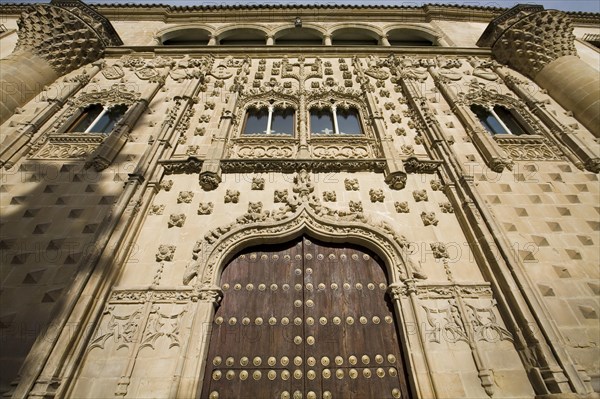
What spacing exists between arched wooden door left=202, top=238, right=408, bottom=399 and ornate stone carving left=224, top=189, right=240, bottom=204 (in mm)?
1284

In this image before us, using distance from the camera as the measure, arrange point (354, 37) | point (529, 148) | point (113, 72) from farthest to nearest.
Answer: point (354, 37) < point (113, 72) < point (529, 148)

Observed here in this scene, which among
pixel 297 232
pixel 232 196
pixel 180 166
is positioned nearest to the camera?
pixel 297 232

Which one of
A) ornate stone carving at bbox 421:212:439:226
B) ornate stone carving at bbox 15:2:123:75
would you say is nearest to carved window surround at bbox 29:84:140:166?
ornate stone carving at bbox 15:2:123:75

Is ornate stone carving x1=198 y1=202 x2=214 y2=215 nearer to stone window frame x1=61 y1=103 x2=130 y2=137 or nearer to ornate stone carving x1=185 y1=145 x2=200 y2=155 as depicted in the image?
ornate stone carving x1=185 y1=145 x2=200 y2=155

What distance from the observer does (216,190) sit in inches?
274

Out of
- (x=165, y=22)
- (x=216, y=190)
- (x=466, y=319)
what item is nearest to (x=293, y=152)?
(x=216, y=190)

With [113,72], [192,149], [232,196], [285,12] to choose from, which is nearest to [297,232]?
[232,196]

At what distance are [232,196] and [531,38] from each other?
1240 cm

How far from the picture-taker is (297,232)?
6.21 meters

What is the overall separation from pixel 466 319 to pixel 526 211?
329cm

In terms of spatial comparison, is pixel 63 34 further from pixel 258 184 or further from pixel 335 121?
pixel 335 121

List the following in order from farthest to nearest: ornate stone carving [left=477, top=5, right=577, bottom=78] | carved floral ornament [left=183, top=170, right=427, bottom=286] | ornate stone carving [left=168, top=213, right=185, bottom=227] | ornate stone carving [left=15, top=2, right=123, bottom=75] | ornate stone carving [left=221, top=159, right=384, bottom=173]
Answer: ornate stone carving [left=477, top=5, right=577, bottom=78] → ornate stone carving [left=15, top=2, right=123, bottom=75] → ornate stone carving [left=221, top=159, right=384, bottom=173] → ornate stone carving [left=168, top=213, right=185, bottom=227] → carved floral ornament [left=183, top=170, right=427, bottom=286]

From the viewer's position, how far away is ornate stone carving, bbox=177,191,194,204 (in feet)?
21.9

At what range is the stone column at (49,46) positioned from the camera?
8750mm
